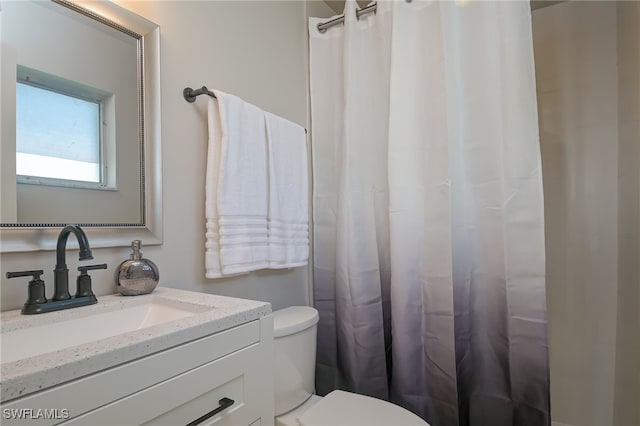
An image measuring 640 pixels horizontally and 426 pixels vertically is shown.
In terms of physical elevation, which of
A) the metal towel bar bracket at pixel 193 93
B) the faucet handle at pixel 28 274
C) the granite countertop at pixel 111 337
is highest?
the metal towel bar bracket at pixel 193 93

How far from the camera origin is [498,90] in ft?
4.51

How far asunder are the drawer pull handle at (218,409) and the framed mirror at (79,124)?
1.85ft

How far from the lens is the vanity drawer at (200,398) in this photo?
559 millimetres

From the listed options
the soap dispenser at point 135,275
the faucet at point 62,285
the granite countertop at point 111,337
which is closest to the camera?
the granite countertop at point 111,337

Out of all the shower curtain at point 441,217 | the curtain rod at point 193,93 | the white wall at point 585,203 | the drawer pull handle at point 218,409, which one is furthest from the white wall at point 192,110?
the white wall at point 585,203

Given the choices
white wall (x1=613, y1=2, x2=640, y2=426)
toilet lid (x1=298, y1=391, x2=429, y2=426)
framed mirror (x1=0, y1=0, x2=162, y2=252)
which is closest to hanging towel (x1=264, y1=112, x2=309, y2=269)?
framed mirror (x1=0, y1=0, x2=162, y2=252)

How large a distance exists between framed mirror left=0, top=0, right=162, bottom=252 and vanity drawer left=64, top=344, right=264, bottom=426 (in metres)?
0.52

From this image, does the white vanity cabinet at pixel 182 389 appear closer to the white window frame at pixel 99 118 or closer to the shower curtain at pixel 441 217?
the white window frame at pixel 99 118

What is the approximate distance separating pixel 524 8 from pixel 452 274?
1090 mm

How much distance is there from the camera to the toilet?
1.15 metres

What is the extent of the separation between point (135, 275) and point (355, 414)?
2.81 feet

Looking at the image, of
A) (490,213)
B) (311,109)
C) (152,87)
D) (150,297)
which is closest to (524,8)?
(490,213)

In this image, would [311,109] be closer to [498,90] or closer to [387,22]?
[387,22]

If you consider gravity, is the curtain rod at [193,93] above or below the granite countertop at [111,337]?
above
